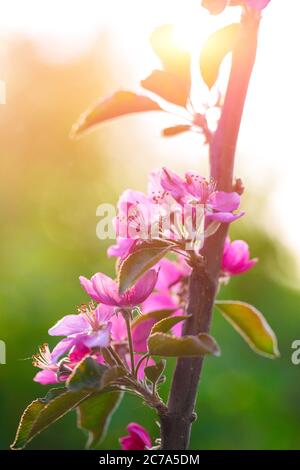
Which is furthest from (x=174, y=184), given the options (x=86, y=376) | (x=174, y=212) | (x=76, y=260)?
(x=76, y=260)

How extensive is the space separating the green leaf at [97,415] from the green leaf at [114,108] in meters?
0.33

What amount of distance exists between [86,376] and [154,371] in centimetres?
14

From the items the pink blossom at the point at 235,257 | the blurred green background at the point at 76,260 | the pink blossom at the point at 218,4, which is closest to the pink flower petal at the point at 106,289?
the pink blossom at the point at 235,257

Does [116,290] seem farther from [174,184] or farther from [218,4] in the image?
[218,4]

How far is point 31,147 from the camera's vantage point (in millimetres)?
6758

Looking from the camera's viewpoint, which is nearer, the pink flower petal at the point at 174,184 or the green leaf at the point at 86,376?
the green leaf at the point at 86,376

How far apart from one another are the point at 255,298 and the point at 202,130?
4.24m

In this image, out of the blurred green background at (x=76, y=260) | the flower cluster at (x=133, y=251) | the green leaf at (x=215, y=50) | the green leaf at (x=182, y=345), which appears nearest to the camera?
the green leaf at (x=182, y=345)

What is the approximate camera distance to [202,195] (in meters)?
0.80

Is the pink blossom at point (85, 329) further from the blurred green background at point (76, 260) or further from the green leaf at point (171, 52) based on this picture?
the blurred green background at point (76, 260)

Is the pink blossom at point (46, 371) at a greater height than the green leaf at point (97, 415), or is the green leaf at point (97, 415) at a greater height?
the pink blossom at point (46, 371)

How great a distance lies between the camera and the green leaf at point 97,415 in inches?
32.6

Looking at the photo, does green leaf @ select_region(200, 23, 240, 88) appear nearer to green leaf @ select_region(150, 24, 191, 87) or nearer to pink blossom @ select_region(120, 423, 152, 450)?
green leaf @ select_region(150, 24, 191, 87)

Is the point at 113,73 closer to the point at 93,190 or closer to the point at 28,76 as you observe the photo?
the point at 28,76
